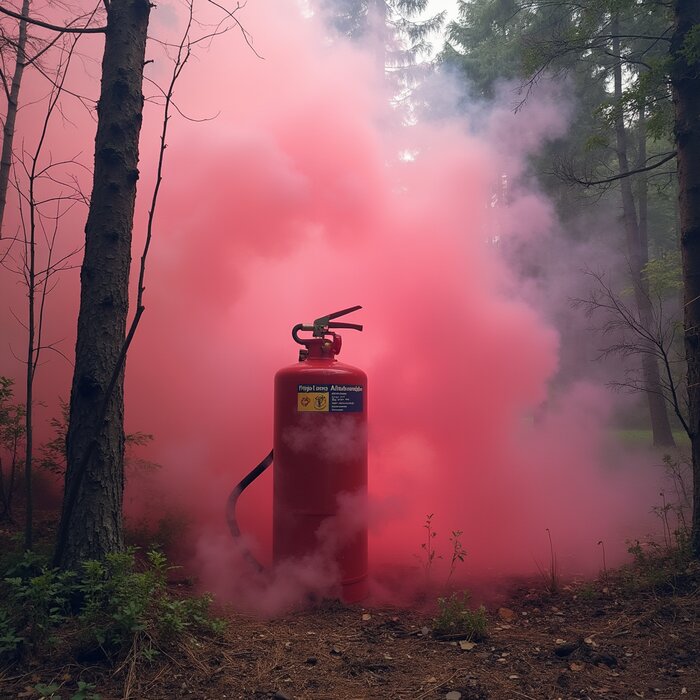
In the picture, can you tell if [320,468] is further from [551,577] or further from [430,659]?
[551,577]

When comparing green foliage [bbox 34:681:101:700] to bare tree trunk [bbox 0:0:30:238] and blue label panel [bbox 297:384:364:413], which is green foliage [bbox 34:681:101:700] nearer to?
blue label panel [bbox 297:384:364:413]

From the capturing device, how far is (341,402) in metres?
4.10

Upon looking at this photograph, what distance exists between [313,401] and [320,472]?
1.68 ft

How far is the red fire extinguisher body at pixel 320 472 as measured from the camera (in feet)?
13.3

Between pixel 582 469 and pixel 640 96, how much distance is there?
4828 millimetres

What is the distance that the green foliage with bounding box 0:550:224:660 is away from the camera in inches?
102

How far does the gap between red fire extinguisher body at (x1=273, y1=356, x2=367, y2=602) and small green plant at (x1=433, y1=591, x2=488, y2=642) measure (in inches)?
36.3

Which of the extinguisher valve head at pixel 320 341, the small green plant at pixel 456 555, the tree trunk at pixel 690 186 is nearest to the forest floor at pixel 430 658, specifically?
the small green plant at pixel 456 555

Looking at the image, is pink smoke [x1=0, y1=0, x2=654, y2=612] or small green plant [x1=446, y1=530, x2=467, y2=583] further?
pink smoke [x1=0, y1=0, x2=654, y2=612]

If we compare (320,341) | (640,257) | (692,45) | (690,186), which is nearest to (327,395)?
(320,341)

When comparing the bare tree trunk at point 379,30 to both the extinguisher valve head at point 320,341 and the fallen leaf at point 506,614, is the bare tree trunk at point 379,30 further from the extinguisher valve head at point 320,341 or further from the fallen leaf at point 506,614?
the fallen leaf at point 506,614

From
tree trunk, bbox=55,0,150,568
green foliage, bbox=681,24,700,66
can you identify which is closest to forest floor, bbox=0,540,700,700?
tree trunk, bbox=55,0,150,568

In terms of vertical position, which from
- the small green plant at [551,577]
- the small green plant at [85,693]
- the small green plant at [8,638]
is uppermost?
the small green plant at [8,638]

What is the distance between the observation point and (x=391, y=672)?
9.30ft
